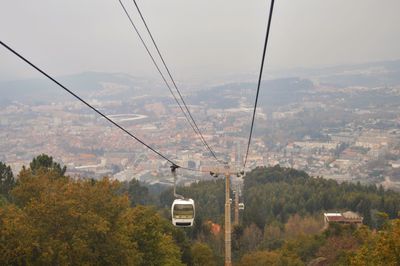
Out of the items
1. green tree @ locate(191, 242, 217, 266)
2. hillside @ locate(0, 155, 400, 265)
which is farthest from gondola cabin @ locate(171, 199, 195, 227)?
green tree @ locate(191, 242, 217, 266)

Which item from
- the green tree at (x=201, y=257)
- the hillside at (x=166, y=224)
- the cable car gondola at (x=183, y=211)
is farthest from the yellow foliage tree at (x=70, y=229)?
the green tree at (x=201, y=257)

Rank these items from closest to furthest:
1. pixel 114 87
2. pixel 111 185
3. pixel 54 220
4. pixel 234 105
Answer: pixel 54 220, pixel 111 185, pixel 234 105, pixel 114 87

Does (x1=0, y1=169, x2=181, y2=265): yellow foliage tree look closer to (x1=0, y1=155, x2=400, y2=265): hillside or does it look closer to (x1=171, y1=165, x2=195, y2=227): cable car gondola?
(x1=0, y1=155, x2=400, y2=265): hillside

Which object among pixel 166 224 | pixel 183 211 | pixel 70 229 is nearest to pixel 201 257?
pixel 166 224

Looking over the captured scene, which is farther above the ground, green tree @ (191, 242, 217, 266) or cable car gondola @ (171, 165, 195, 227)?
cable car gondola @ (171, 165, 195, 227)

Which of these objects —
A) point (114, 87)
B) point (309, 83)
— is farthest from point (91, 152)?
point (309, 83)

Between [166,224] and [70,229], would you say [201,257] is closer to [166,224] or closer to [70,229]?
[166,224]

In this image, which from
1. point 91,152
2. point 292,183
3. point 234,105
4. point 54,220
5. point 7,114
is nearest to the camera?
point 54,220

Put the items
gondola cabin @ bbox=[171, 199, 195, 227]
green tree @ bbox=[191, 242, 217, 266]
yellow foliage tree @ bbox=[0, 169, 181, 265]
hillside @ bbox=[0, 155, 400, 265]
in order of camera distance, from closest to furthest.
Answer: yellow foliage tree @ bbox=[0, 169, 181, 265], hillside @ bbox=[0, 155, 400, 265], gondola cabin @ bbox=[171, 199, 195, 227], green tree @ bbox=[191, 242, 217, 266]

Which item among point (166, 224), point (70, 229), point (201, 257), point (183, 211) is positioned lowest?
point (201, 257)

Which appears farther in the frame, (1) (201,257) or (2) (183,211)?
(1) (201,257)

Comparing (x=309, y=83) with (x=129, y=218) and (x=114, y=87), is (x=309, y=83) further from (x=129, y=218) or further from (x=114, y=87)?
(x=129, y=218)
